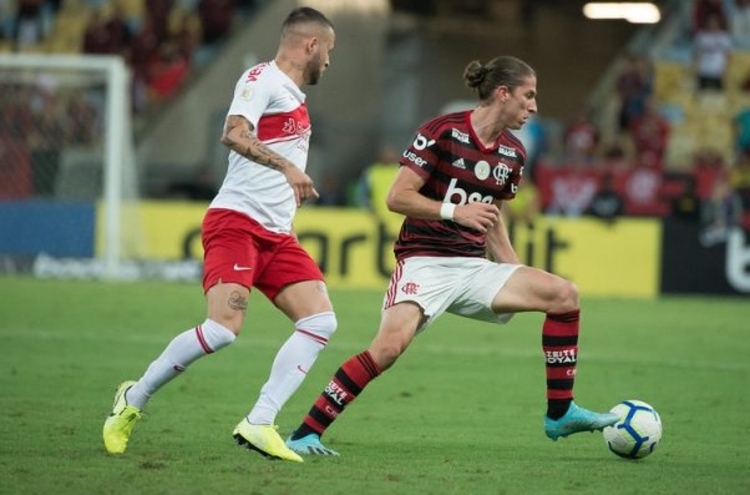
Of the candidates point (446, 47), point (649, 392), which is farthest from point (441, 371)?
point (446, 47)

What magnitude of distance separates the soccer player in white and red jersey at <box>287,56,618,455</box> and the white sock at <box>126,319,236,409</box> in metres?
0.65

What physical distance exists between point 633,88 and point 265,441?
782 inches

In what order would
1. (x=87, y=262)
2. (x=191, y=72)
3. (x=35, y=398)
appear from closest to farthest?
(x=35, y=398) < (x=87, y=262) < (x=191, y=72)

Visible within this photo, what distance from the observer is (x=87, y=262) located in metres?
21.8

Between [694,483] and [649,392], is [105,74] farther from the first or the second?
[694,483]

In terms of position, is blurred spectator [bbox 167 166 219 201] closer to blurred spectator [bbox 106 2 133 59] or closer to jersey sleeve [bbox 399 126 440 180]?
blurred spectator [bbox 106 2 133 59]

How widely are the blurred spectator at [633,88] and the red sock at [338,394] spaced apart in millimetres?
18871

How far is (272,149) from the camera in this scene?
755 centimetres

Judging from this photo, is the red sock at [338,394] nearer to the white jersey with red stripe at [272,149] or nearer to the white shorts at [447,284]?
the white shorts at [447,284]

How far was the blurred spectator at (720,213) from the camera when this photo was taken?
2081cm

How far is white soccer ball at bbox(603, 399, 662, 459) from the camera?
7727 millimetres

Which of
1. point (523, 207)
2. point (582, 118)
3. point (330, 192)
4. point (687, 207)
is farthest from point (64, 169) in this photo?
point (687, 207)

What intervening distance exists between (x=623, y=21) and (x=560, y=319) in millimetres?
23941

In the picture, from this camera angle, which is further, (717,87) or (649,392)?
(717,87)
